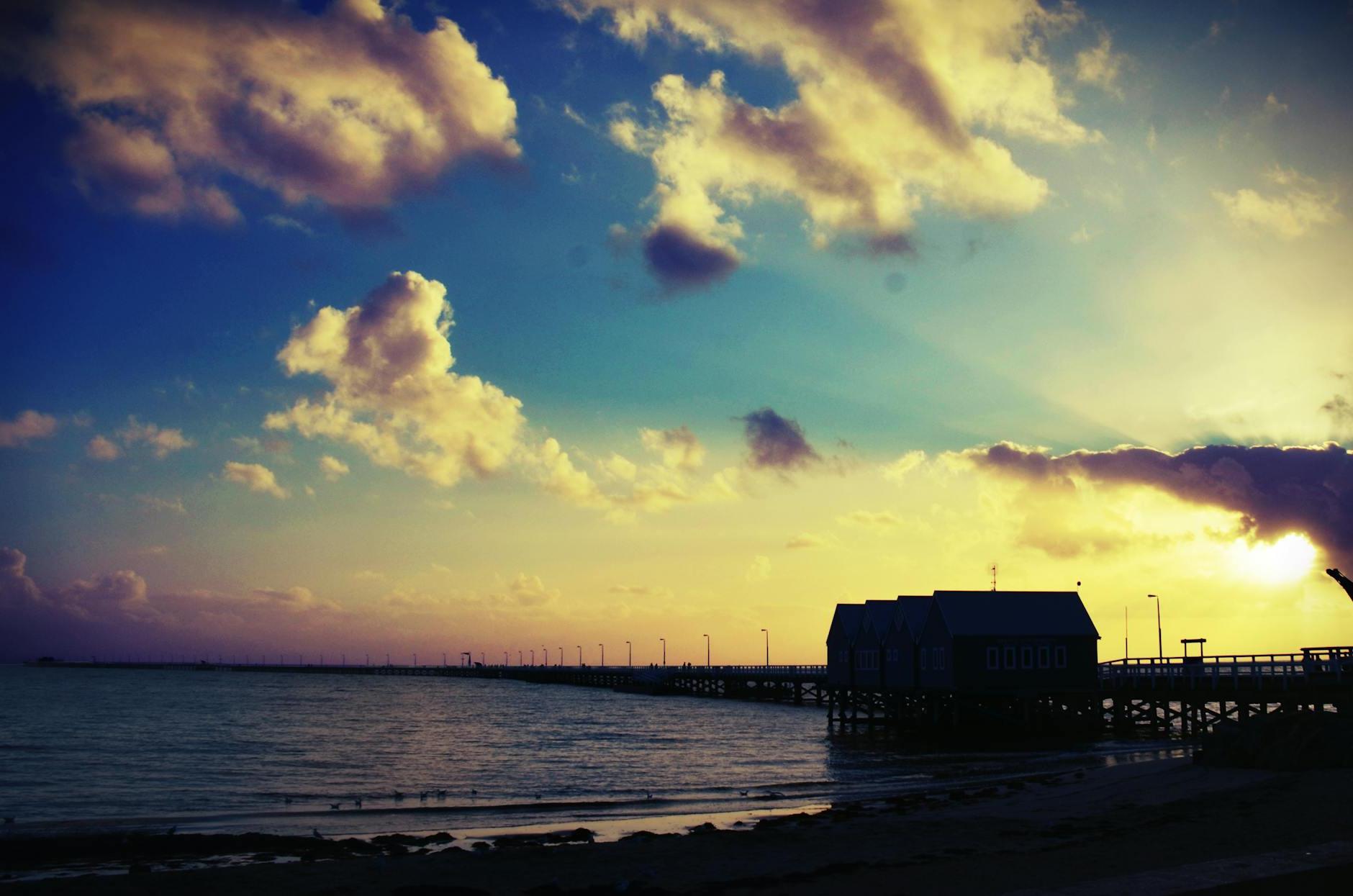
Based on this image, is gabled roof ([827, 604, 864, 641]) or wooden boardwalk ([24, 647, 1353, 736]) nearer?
wooden boardwalk ([24, 647, 1353, 736])

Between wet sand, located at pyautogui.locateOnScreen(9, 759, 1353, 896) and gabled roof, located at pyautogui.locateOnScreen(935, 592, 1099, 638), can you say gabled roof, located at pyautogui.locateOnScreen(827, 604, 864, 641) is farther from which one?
wet sand, located at pyautogui.locateOnScreen(9, 759, 1353, 896)

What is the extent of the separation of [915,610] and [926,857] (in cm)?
4254

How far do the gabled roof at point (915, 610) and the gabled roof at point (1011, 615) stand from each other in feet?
8.44

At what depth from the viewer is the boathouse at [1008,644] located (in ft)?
182

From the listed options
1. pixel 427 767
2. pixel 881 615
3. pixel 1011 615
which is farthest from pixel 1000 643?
pixel 427 767

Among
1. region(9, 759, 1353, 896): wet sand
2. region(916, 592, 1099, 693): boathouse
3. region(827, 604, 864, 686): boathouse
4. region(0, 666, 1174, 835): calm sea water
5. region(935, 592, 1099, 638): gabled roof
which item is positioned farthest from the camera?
region(827, 604, 864, 686): boathouse

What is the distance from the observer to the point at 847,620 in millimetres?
72000

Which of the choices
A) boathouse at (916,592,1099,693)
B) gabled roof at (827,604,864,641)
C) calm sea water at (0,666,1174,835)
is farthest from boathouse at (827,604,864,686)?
boathouse at (916,592,1099,693)

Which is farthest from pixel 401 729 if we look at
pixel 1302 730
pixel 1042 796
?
pixel 1302 730

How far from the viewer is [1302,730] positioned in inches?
1131

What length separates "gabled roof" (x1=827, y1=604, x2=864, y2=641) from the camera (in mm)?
→ 70562

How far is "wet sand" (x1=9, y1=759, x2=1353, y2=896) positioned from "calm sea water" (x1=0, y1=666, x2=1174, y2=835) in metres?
7.41

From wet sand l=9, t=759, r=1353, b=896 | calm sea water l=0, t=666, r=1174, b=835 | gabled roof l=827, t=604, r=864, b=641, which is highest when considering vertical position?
gabled roof l=827, t=604, r=864, b=641

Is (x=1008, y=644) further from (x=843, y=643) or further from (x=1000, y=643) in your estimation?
(x=843, y=643)
